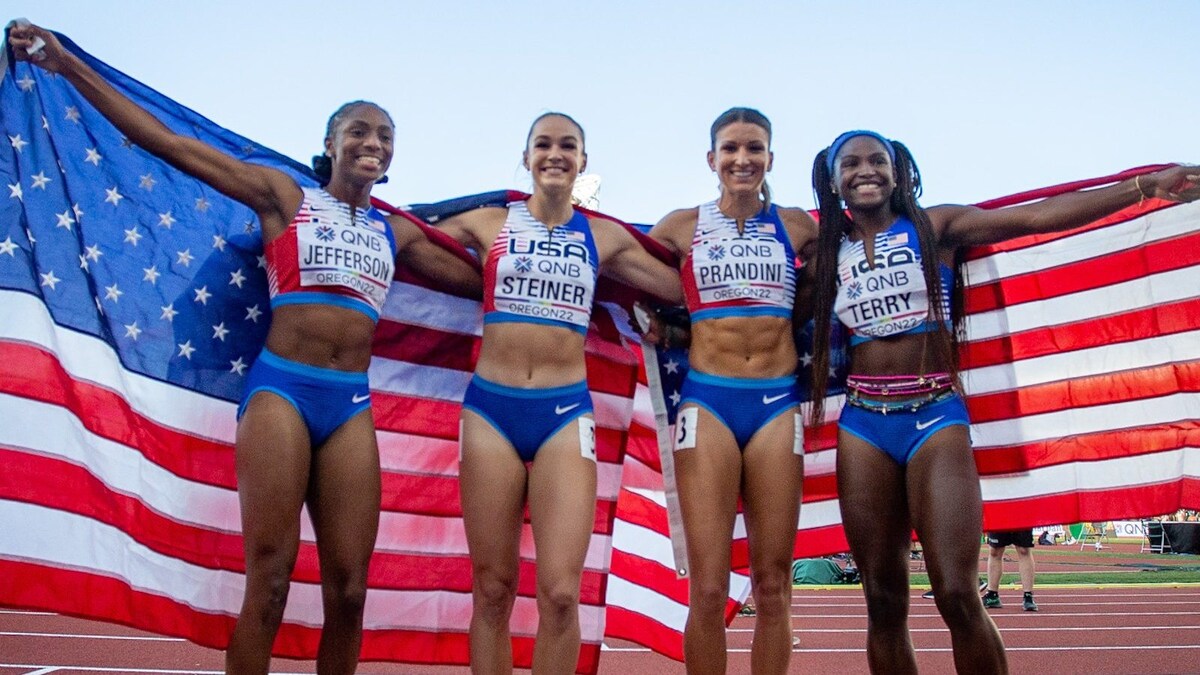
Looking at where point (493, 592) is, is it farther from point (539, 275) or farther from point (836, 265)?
point (836, 265)

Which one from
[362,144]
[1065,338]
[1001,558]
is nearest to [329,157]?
[362,144]

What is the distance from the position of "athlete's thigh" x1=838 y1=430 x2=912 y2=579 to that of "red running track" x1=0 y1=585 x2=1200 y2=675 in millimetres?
4590

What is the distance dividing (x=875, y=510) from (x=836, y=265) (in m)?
1.25

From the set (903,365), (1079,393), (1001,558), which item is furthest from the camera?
(1001,558)

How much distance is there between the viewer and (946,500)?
444cm

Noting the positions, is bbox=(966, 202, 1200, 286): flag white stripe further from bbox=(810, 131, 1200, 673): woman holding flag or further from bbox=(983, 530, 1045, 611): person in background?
bbox=(983, 530, 1045, 611): person in background

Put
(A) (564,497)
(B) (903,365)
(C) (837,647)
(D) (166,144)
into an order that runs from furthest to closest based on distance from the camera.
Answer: (C) (837,647), (B) (903,365), (D) (166,144), (A) (564,497)

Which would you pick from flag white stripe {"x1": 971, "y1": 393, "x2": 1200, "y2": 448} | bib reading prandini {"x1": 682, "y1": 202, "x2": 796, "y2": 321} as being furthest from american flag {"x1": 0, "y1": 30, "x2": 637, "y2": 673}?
flag white stripe {"x1": 971, "y1": 393, "x2": 1200, "y2": 448}

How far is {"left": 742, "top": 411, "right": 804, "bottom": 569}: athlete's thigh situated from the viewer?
4.72 m

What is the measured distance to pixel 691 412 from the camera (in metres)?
5.00

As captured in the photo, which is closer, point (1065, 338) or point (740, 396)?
point (740, 396)

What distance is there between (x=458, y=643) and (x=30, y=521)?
2342 mm

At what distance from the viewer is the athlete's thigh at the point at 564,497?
4.43 meters

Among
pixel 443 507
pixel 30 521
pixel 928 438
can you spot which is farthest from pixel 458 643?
pixel 928 438
